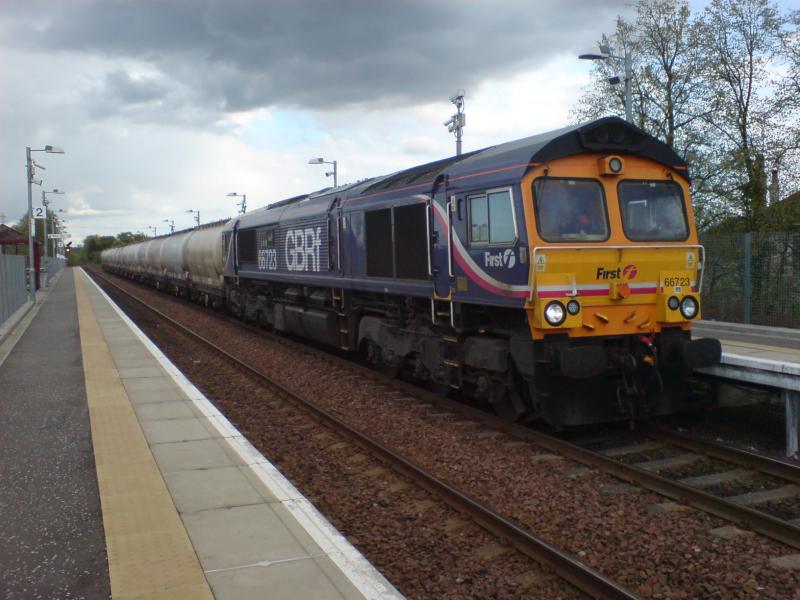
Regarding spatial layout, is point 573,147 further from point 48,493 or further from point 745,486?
point 48,493

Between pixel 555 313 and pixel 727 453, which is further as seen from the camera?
pixel 555 313

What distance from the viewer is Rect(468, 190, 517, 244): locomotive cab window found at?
774 centimetres

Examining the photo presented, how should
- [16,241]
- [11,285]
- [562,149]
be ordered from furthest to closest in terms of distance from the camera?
[16,241] → [11,285] → [562,149]

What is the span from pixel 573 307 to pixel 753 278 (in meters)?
13.0

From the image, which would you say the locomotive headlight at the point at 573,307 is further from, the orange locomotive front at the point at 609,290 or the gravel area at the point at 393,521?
the gravel area at the point at 393,521

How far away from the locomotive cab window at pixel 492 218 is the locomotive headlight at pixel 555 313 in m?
0.84

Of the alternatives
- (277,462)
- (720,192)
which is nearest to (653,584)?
(277,462)

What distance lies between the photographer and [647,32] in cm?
2323

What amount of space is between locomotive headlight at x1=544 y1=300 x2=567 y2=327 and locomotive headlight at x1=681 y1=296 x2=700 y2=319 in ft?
5.28

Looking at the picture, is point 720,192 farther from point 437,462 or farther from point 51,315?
point 51,315

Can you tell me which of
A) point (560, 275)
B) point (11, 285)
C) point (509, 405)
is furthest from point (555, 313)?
point (11, 285)

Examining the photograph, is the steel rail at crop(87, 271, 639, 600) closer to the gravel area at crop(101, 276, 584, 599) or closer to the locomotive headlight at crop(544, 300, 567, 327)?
the gravel area at crop(101, 276, 584, 599)

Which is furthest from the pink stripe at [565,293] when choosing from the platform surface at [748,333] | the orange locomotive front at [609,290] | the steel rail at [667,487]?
the platform surface at [748,333]

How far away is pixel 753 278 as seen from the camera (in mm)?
18141
